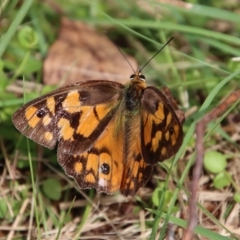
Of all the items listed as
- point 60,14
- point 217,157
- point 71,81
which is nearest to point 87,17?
point 60,14

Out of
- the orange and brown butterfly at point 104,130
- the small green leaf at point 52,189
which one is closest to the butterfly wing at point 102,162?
the orange and brown butterfly at point 104,130

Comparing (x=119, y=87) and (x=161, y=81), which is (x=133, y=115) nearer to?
(x=119, y=87)

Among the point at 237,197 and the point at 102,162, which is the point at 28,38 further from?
the point at 237,197

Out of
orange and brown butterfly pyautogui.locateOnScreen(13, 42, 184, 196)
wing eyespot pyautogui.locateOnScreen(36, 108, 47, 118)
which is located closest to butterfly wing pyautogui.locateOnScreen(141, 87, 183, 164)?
orange and brown butterfly pyautogui.locateOnScreen(13, 42, 184, 196)

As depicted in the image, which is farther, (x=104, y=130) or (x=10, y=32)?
(x=10, y=32)

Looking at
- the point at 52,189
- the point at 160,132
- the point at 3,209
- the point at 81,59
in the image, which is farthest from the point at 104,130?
the point at 81,59
